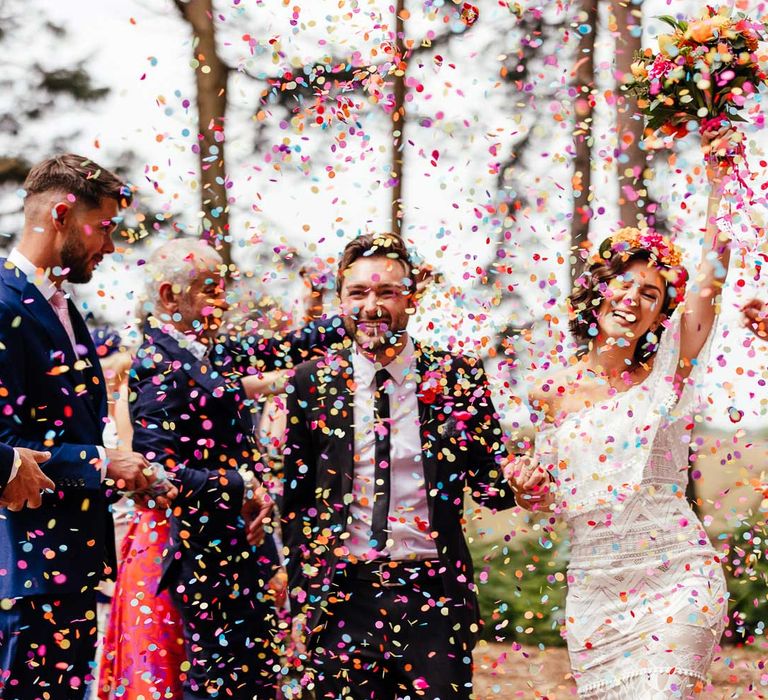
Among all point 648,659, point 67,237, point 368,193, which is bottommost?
point 648,659

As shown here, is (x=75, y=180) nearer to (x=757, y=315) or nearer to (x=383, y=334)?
(x=383, y=334)

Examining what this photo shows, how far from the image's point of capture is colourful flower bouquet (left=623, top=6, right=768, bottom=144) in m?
3.93

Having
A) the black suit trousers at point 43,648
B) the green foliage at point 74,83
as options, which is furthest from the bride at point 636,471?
the green foliage at point 74,83

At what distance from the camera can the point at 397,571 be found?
4.02m

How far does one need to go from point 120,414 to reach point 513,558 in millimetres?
6168

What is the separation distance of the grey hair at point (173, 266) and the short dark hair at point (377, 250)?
0.65 metres

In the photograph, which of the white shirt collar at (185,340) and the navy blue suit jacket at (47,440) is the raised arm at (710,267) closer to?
the white shirt collar at (185,340)

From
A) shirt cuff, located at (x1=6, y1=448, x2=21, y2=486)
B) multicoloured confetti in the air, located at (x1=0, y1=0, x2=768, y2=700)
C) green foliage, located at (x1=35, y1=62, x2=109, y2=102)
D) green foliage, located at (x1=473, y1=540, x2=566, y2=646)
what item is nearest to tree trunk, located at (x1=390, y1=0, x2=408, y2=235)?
multicoloured confetti in the air, located at (x1=0, y1=0, x2=768, y2=700)

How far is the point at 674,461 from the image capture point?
4.12 m

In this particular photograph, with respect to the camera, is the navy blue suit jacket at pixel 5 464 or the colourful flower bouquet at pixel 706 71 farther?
the colourful flower bouquet at pixel 706 71

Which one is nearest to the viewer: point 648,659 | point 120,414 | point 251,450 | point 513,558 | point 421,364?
point 648,659

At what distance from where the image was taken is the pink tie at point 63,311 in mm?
3967

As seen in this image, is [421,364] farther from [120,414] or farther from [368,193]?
[120,414]

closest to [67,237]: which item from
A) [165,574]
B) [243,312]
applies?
[243,312]
